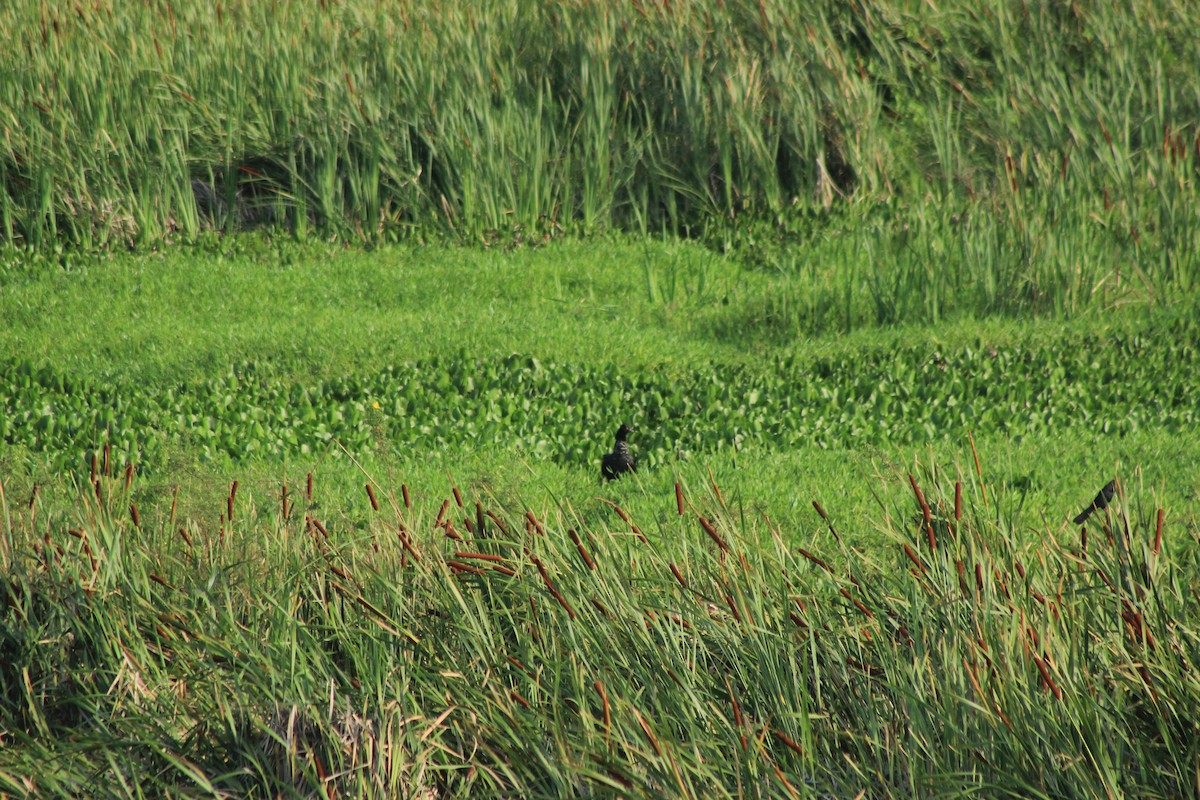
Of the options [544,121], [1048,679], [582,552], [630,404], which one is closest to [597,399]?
[630,404]

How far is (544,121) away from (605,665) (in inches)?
307

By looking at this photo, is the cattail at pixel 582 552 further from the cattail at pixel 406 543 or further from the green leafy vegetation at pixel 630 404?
the green leafy vegetation at pixel 630 404

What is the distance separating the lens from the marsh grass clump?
8.45 ft

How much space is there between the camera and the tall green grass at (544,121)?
9305 millimetres

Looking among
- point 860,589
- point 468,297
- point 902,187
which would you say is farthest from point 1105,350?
point 860,589

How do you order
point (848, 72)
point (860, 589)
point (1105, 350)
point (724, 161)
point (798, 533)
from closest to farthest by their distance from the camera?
point (860, 589)
point (798, 533)
point (1105, 350)
point (724, 161)
point (848, 72)

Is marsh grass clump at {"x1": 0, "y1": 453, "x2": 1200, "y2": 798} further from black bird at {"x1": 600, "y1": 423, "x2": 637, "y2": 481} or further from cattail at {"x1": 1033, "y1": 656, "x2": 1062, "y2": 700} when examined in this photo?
black bird at {"x1": 600, "y1": 423, "x2": 637, "y2": 481}

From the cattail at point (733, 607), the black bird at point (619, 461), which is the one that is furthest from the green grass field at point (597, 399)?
the black bird at point (619, 461)

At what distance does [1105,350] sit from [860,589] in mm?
4973

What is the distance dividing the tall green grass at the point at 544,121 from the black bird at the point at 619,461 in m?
4.14

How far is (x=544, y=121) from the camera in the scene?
10.1 metres

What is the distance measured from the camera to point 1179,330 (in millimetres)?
7695

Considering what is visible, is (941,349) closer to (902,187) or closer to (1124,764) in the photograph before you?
(902,187)

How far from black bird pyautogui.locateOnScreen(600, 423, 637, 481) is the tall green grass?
414 centimetres
